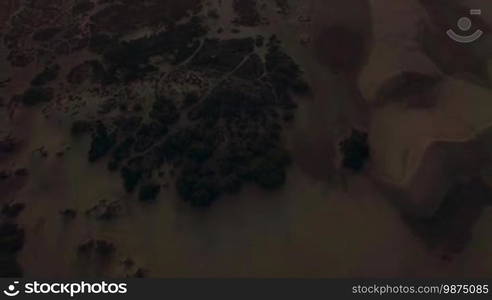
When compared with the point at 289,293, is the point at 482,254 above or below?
below

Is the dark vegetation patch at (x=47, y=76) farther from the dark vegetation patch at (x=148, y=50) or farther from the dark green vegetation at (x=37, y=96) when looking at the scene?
the dark vegetation patch at (x=148, y=50)

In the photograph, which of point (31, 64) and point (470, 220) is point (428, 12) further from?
point (31, 64)

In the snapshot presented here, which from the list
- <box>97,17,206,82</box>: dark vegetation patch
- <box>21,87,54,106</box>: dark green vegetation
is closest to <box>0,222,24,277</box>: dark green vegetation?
<box>21,87,54,106</box>: dark green vegetation

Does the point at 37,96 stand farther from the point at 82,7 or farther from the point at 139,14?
the point at 139,14

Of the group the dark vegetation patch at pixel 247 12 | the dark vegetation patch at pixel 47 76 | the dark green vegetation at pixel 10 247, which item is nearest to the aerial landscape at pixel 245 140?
the dark green vegetation at pixel 10 247

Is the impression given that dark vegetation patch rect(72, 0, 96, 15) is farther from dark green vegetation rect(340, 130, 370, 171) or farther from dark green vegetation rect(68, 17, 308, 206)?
dark green vegetation rect(340, 130, 370, 171)

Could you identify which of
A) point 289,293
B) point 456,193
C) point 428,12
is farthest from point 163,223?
point 428,12

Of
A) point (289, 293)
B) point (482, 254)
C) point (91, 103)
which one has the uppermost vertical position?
point (91, 103)

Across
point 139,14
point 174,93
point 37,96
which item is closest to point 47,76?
point 37,96
